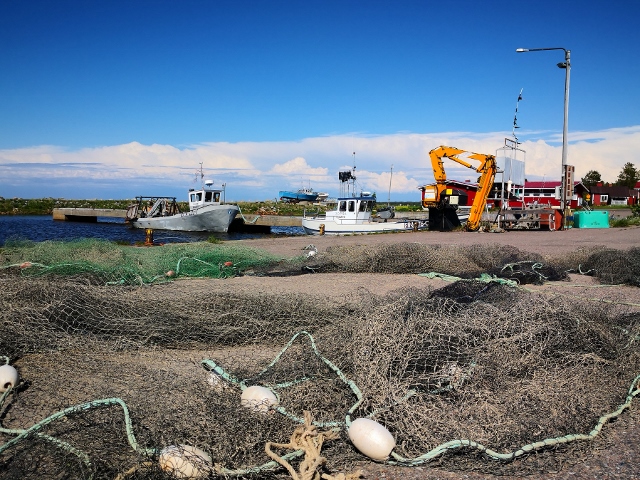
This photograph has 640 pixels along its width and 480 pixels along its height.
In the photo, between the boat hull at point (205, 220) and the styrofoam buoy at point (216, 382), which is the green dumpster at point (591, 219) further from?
the styrofoam buoy at point (216, 382)

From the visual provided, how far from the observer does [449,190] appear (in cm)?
2288

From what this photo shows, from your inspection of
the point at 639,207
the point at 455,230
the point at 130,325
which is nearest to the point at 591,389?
the point at 130,325

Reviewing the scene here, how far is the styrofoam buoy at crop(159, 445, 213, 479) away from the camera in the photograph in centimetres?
219

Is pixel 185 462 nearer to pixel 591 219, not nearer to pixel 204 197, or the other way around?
pixel 591 219

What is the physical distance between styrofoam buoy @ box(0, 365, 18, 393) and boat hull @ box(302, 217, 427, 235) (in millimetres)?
21323

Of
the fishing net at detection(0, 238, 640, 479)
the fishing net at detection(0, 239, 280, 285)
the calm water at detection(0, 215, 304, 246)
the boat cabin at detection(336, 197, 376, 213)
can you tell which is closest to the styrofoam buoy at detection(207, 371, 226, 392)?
the fishing net at detection(0, 238, 640, 479)

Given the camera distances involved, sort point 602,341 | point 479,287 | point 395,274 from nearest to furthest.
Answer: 1. point 602,341
2. point 479,287
3. point 395,274

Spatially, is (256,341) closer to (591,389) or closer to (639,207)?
(591,389)

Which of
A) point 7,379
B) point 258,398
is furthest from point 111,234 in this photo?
point 258,398

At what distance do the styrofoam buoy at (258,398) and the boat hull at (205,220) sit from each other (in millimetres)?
32258

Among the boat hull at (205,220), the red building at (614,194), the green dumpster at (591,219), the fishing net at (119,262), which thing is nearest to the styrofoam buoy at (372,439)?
the fishing net at (119,262)

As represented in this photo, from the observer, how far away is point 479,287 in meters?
5.29

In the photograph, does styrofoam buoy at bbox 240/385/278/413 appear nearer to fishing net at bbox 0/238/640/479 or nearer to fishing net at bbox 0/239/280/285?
fishing net at bbox 0/238/640/479

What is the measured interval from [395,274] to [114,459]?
6.35 m
